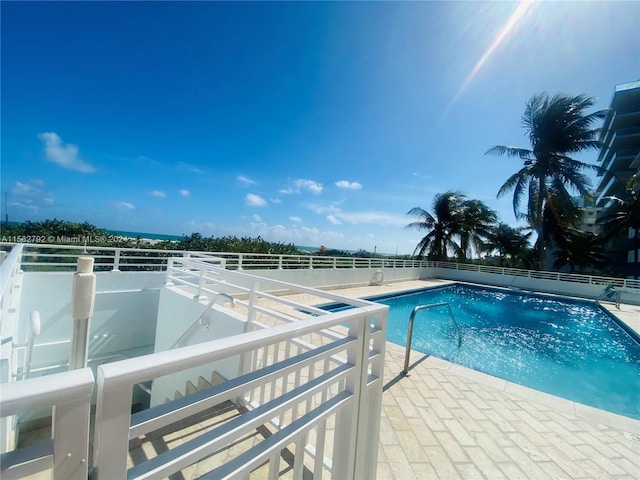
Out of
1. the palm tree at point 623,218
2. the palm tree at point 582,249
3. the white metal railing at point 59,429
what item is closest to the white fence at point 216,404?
the white metal railing at point 59,429

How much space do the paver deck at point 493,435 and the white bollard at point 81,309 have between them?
6.81 ft

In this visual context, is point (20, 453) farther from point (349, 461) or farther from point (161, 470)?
point (349, 461)

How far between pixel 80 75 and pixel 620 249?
93.8 feet

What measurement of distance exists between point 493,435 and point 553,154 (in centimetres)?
1575

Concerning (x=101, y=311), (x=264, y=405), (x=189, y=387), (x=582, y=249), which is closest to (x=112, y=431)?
(x=264, y=405)

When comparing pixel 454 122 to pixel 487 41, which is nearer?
pixel 487 41

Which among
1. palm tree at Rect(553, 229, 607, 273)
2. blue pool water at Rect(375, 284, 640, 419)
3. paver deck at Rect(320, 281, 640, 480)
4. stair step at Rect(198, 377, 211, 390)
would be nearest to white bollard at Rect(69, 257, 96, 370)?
stair step at Rect(198, 377, 211, 390)

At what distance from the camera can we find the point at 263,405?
986 millimetres

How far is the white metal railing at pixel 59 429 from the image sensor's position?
1.67 feet

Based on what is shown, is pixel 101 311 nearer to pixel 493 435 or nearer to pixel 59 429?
pixel 59 429

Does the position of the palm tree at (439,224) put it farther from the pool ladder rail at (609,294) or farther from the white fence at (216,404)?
the white fence at (216,404)

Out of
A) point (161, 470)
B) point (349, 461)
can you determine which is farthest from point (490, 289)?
point (161, 470)

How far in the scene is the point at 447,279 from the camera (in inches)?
604

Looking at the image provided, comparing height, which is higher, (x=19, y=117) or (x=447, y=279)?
(x=19, y=117)
